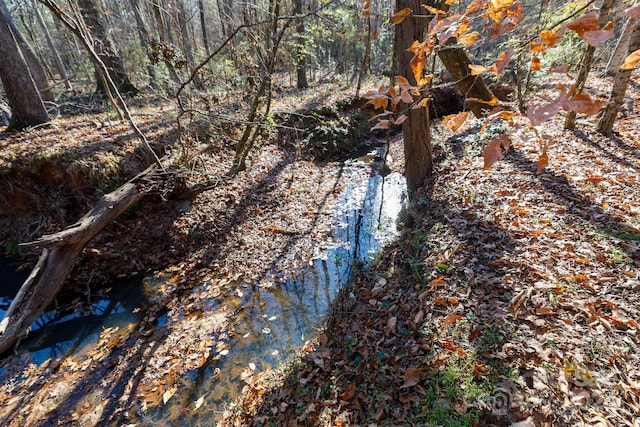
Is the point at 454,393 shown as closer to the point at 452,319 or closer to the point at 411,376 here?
the point at 411,376

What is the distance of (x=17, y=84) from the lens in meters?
7.01

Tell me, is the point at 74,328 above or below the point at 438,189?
below

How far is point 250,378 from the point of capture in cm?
413

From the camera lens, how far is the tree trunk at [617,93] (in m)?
4.69

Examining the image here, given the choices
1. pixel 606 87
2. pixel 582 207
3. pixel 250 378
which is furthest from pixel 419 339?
pixel 606 87

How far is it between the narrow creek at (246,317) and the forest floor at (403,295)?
0.15 m

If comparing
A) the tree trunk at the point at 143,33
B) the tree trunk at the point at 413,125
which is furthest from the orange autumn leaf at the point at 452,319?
the tree trunk at the point at 143,33

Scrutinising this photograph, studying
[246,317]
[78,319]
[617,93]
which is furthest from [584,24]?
[78,319]

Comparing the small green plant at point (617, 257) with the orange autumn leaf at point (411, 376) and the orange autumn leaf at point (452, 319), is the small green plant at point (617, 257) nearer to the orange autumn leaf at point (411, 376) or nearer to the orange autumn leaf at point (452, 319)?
the orange autumn leaf at point (452, 319)

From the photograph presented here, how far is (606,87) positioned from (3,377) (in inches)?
580

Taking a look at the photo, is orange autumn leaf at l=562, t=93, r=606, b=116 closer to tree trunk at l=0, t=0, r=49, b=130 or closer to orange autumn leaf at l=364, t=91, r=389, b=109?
orange autumn leaf at l=364, t=91, r=389, b=109

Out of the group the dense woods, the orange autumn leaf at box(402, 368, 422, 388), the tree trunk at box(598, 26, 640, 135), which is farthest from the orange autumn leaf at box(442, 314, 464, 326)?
the tree trunk at box(598, 26, 640, 135)

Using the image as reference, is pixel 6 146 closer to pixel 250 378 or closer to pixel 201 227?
pixel 201 227

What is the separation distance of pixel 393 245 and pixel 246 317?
119 inches
